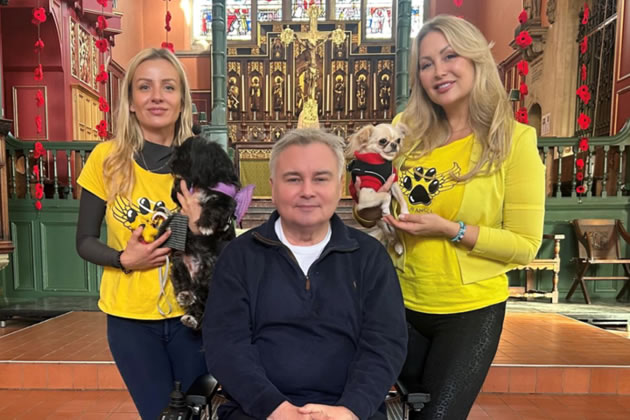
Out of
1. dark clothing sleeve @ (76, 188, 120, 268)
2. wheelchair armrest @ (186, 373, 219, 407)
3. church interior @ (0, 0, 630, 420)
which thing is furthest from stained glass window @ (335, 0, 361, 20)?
wheelchair armrest @ (186, 373, 219, 407)

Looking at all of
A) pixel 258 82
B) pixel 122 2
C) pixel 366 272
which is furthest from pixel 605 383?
pixel 122 2

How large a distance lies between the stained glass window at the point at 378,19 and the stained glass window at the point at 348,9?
0.24 metres

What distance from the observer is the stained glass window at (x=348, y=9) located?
10.1m

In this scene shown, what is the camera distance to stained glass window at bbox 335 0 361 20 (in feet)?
33.0

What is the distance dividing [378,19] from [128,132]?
9.99m

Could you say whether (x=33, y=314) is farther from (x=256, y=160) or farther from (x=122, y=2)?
(x=122, y=2)

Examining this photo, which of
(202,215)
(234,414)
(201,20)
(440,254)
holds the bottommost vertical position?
(234,414)

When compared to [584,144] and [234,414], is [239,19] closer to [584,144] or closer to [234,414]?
[584,144]

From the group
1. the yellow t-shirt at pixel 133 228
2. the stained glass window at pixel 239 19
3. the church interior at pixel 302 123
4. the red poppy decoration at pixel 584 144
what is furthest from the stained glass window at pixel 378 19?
the yellow t-shirt at pixel 133 228

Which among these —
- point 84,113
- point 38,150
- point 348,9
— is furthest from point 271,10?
point 38,150

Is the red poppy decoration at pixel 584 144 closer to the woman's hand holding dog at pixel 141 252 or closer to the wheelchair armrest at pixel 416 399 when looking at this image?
the wheelchair armrest at pixel 416 399

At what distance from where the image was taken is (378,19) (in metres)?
10.1

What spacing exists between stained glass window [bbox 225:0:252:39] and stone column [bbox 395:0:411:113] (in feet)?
20.8

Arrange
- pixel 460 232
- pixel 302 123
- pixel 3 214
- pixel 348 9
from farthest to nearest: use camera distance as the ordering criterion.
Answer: pixel 348 9
pixel 302 123
pixel 3 214
pixel 460 232
